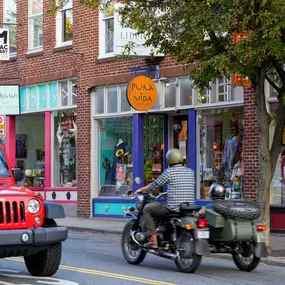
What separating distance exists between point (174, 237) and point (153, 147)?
11253mm

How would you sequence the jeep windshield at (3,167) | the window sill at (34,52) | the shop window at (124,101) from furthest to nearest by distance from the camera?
the window sill at (34,52) < the shop window at (124,101) < the jeep windshield at (3,167)

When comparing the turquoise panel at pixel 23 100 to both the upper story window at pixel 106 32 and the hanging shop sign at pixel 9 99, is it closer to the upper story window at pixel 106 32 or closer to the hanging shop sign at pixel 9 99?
the hanging shop sign at pixel 9 99

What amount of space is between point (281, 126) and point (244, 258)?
3.67 metres

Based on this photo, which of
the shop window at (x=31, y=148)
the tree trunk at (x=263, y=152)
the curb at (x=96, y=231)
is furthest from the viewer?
the shop window at (x=31, y=148)

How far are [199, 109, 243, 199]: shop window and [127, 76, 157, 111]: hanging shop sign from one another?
1.36 meters

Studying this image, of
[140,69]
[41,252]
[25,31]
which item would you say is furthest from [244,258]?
[25,31]

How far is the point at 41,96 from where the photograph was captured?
27859 millimetres

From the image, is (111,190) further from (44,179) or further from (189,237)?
(189,237)

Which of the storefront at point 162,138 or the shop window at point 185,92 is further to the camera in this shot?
the shop window at point 185,92

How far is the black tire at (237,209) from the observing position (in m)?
12.4

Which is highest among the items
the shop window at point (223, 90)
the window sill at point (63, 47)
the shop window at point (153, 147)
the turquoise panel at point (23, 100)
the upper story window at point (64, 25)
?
the upper story window at point (64, 25)

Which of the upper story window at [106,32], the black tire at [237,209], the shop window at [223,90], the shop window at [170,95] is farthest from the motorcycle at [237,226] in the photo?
the upper story window at [106,32]

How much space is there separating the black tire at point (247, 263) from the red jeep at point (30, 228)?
9.46 feet

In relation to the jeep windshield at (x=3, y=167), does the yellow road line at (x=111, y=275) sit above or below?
below
